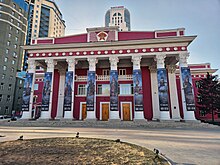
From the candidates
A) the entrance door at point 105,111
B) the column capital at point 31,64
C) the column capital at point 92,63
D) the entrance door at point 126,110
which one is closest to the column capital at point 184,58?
the entrance door at point 126,110

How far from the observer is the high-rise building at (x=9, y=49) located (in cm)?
3572

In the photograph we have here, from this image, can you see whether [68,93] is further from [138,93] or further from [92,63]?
[138,93]

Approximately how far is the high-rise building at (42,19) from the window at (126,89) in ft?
177

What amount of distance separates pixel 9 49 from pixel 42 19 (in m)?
34.6

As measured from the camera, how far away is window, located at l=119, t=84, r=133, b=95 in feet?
73.2

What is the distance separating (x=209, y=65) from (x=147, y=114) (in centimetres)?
1683

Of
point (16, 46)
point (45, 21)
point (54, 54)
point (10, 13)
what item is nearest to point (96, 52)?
point (54, 54)

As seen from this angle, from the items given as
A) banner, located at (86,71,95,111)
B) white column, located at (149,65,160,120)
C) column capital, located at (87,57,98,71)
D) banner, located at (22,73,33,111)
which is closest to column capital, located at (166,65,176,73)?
white column, located at (149,65,160,120)

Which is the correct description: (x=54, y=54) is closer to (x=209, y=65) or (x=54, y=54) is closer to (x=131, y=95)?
(x=131, y=95)

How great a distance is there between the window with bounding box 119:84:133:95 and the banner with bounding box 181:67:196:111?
745cm

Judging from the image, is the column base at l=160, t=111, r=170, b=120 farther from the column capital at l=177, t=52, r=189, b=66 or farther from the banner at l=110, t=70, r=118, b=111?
the column capital at l=177, t=52, r=189, b=66

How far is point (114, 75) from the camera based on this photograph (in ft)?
63.9

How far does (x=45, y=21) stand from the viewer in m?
66.1

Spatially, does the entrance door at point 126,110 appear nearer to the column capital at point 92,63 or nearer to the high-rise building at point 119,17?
the column capital at point 92,63
